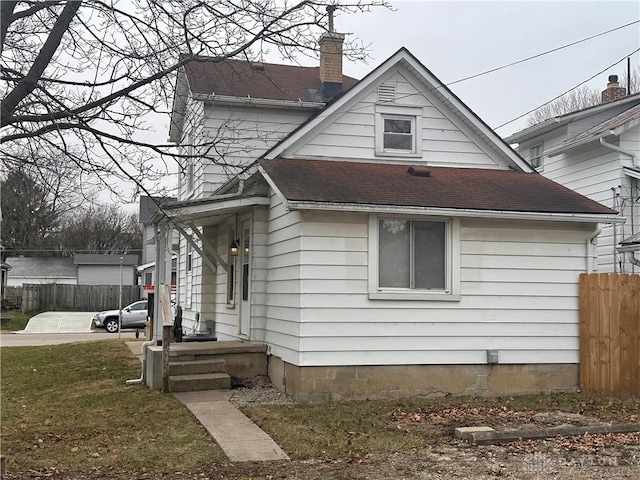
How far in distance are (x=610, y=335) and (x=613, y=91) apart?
11.6 meters

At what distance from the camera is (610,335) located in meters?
11.7

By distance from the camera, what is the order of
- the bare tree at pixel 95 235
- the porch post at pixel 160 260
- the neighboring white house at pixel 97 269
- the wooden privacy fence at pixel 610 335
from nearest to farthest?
the wooden privacy fence at pixel 610 335 → the porch post at pixel 160 260 → the neighboring white house at pixel 97 269 → the bare tree at pixel 95 235

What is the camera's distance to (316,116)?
12.4 metres

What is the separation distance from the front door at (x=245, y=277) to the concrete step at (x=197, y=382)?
172 centimetres

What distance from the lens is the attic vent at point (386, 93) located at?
13023mm

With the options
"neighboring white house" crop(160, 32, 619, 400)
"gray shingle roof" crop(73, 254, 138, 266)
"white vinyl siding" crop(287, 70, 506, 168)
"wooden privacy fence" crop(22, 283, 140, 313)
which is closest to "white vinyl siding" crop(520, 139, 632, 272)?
"neighboring white house" crop(160, 32, 619, 400)

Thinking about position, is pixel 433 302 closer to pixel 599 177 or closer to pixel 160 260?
pixel 160 260

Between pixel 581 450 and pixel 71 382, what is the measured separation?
31.4 ft

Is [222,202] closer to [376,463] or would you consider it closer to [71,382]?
[71,382]

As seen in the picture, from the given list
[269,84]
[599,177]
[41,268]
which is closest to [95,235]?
[41,268]

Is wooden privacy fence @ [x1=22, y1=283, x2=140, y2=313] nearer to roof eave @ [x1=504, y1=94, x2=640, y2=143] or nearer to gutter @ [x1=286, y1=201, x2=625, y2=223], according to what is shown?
roof eave @ [x1=504, y1=94, x2=640, y2=143]

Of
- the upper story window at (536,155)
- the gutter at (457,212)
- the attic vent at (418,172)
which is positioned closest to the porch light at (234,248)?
the attic vent at (418,172)

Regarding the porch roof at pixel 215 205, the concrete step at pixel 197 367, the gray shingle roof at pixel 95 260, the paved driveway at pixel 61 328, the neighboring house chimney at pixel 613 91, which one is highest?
the neighboring house chimney at pixel 613 91

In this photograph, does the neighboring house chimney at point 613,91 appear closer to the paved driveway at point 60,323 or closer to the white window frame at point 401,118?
the white window frame at point 401,118
